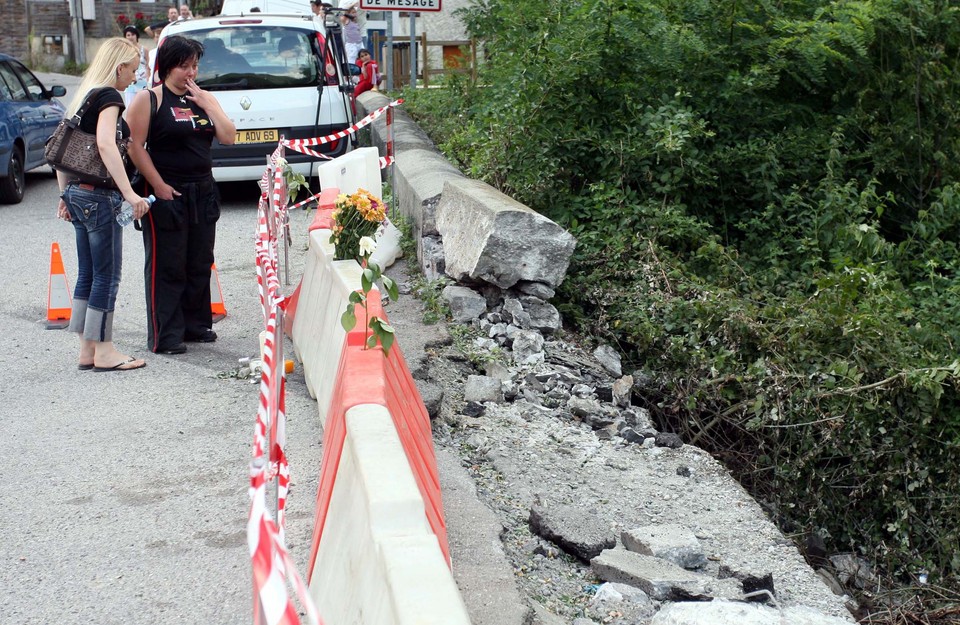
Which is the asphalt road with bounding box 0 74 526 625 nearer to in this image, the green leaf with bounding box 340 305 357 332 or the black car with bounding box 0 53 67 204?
the green leaf with bounding box 340 305 357 332

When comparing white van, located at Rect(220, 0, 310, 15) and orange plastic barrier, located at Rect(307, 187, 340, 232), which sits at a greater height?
white van, located at Rect(220, 0, 310, 15)

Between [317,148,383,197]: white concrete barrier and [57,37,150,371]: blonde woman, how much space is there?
2568mm

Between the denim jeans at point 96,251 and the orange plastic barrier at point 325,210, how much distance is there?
129cm

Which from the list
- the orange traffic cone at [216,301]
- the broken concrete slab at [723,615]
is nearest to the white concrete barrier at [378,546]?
the broken concrete slab at [723,615]

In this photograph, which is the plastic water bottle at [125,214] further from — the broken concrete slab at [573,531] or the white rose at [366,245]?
the broken concrete slab at [573,531]

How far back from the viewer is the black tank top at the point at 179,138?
271 inches

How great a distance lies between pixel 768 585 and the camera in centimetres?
468

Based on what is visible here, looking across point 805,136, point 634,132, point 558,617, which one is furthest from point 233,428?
point 805,136

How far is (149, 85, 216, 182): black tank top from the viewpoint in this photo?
6895 millimetres

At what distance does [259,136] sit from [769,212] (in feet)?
20.9

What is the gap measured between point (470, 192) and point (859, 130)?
13.2ft

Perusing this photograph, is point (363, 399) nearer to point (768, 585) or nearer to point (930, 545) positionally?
point (768, 585)

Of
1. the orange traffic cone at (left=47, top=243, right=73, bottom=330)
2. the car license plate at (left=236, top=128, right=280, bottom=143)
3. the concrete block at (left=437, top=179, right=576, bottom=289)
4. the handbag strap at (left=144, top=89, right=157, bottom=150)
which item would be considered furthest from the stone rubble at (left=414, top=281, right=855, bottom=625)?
the car license plate at (left=236, top=128, right=280, bottom=143)

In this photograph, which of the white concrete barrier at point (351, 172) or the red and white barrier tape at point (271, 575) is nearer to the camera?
the red and white barrier tape at point (271, 575)
